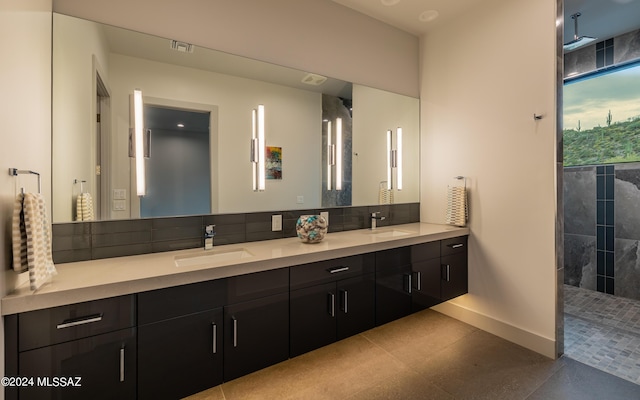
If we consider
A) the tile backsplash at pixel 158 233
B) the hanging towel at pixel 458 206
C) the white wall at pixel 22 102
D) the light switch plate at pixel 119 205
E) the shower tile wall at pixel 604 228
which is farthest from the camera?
the shower tile wall at pixel 604 228

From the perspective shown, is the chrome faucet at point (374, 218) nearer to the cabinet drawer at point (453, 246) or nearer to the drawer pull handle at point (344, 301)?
the cabinet drawer at point (453, 246)

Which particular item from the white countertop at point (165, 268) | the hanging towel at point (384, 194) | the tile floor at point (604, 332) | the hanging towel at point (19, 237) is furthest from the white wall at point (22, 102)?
the tile floor at point (604, 332)

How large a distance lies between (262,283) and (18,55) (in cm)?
147

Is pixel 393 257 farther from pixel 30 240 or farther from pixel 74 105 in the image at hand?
pixel 74 105

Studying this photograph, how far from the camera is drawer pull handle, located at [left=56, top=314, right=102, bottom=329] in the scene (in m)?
1.19

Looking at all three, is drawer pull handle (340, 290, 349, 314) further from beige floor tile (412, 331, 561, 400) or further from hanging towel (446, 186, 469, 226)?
hanging towel (446, 186, 469, 226)

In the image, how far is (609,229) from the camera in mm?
3443

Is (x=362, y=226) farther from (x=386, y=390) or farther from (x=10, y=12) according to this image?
(x=10, y=12)

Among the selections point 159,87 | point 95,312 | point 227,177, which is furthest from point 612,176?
point 95,312

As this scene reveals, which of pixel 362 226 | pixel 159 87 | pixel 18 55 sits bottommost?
pixel 362 226

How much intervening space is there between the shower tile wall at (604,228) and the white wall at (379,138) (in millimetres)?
2274

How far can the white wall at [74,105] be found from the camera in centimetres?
159

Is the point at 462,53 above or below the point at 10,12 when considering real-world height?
above

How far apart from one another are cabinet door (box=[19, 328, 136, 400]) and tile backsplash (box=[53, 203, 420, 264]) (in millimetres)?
610
